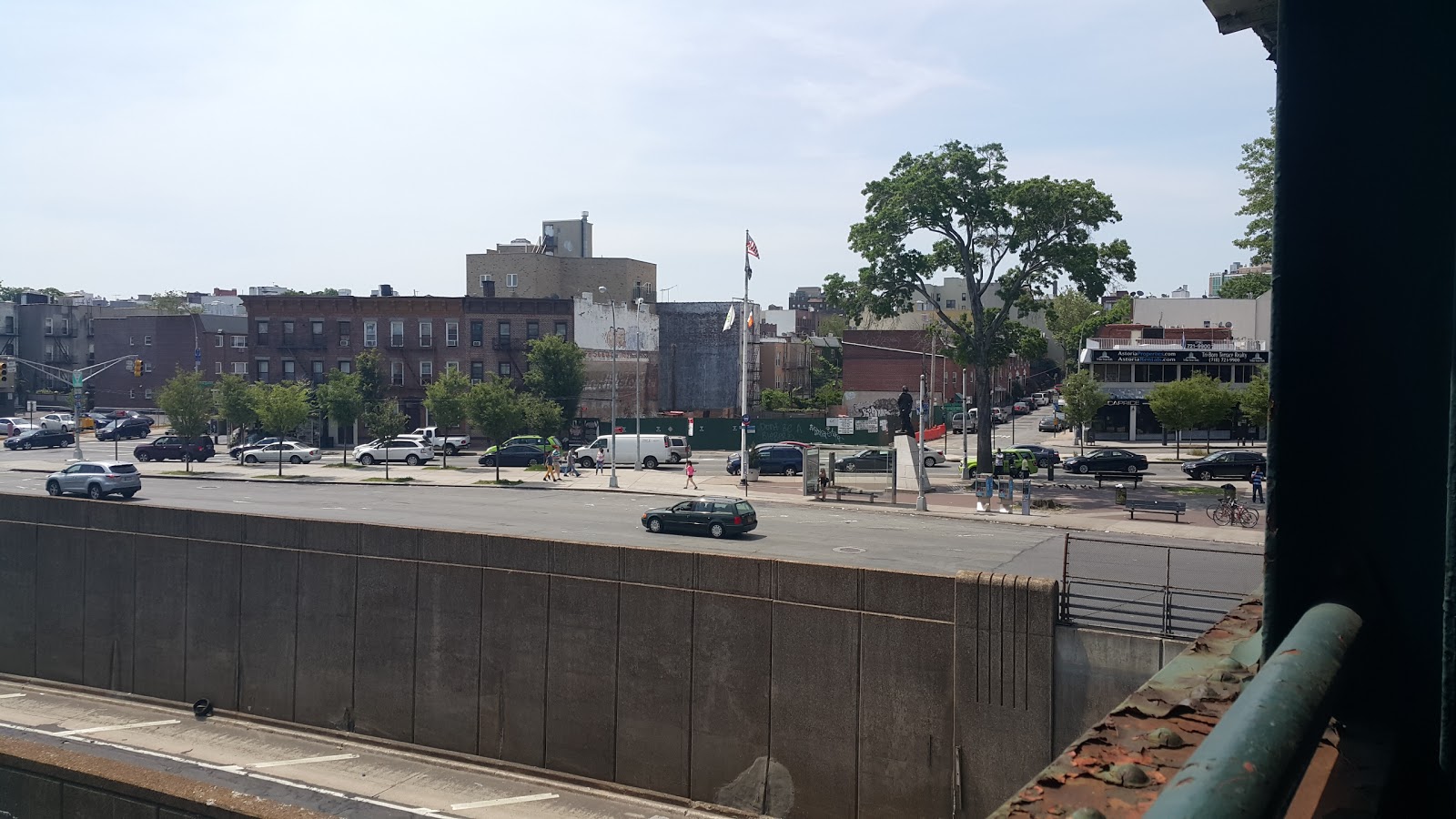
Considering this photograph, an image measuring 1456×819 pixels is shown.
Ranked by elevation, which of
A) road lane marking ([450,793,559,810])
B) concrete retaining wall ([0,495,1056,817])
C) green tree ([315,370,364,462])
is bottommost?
road lane marking ([450,793,559,810])

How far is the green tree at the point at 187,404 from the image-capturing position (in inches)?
2160

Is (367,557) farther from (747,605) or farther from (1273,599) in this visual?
(1273,599)

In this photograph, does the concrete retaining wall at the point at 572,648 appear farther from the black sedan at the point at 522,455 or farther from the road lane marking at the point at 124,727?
the black sedan at the point at 522,455

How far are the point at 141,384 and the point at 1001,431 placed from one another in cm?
7113

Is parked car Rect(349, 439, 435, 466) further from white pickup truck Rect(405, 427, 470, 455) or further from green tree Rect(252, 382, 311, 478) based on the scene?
green tree Rect(252, 382, 311, 478)

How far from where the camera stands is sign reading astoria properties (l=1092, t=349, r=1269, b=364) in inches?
2628

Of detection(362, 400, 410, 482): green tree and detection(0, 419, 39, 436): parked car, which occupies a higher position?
detection(362, 400, 410, 482): green tree

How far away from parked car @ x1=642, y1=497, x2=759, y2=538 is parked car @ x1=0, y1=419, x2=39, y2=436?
5713 cm

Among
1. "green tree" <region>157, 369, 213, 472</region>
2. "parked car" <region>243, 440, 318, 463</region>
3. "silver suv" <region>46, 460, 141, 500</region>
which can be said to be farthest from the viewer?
"parked car" <region>243, 440, 318, 463</region>

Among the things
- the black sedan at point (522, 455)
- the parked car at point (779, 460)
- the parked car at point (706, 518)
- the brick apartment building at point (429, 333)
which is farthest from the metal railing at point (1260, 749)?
the brick apartment building at point (429, 333)

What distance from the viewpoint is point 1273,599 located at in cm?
248

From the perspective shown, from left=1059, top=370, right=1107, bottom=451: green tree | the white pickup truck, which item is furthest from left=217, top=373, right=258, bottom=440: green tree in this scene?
left=1059, top=370, right=1107, bottom=451: green tree

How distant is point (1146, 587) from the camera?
16406mm

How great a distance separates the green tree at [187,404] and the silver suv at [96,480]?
13879 mm
